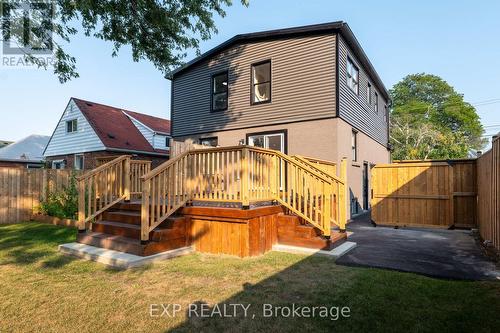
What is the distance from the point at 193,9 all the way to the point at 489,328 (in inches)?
514

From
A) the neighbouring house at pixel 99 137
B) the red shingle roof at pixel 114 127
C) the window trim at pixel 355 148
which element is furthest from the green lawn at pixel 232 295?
the red shingle roof at pixel 114 127

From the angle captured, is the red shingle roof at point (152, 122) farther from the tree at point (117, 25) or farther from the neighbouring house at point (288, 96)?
the tree at point (117, 25)

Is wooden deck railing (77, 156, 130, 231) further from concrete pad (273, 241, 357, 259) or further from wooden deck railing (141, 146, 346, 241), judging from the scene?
concrete pad (273, 241, 357, 259)

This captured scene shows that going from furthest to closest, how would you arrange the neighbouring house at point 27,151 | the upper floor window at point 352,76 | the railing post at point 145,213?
the neighbouring house at point 27,151 < the upper floor window at point 352,76 < the railing post at point 145,213

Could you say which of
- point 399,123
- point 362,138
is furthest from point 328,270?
point 399,123

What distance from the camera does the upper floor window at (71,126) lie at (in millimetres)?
21688

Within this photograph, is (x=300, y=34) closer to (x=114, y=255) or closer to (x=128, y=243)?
(x=128, y=243)

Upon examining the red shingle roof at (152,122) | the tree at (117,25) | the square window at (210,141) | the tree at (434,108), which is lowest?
the square window at (210,141)

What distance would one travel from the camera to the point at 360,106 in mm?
12484

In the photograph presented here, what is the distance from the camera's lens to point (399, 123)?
40219 mm

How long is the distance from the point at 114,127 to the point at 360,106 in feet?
59.4

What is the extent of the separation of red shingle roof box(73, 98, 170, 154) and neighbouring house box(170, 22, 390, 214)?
8643 millimetres

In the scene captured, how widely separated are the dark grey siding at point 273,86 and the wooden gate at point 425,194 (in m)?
3.04

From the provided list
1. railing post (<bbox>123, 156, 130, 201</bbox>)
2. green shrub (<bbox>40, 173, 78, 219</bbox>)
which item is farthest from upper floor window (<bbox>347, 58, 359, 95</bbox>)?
green shrub (<bbox>40, 173, 78, 219</bbox>)
